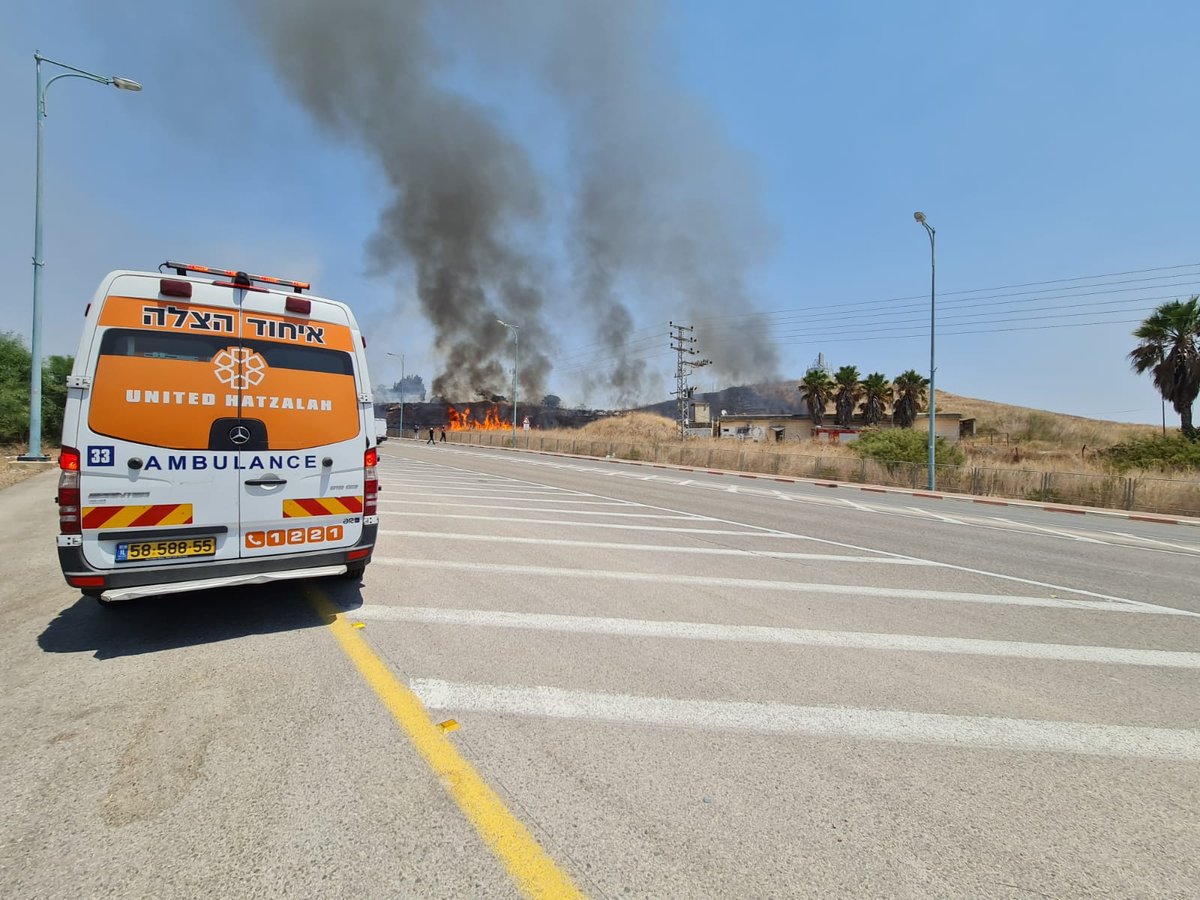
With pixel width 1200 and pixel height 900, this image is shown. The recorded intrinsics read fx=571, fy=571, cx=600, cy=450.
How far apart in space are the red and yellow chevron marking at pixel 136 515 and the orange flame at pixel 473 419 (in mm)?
59942

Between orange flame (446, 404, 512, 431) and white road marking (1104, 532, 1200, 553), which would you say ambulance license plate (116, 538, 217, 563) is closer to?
white road marking (1104, 532, 1200, 553)

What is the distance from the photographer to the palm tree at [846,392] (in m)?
54.0

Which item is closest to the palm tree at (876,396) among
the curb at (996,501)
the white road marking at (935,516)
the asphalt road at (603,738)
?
the curb at (996,501)

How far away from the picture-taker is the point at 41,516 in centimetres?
868

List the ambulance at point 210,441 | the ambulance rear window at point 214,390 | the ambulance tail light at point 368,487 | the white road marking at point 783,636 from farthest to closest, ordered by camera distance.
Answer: the ambulance tail light at point 368,487, the white road marking at point 783,636, the ambulance rear window at point 214,390, the ambulance at point 210,441

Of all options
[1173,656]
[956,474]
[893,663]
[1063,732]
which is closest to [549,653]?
[893,663]

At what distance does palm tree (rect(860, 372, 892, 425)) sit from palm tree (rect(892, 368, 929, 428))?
1.07 metres

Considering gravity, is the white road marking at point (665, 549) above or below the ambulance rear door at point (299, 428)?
below

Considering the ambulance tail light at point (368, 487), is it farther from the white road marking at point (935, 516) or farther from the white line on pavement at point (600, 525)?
the white road marking at point (935, 516)

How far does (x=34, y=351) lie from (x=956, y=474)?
92.5ft

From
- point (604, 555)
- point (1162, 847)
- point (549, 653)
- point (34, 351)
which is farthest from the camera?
point (34, 351)

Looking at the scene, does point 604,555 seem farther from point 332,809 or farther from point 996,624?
point 332,809

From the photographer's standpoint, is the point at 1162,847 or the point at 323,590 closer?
the point at 1162,847

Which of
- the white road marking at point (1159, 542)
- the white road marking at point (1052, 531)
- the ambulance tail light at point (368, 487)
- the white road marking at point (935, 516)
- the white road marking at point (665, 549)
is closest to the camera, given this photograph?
the ambulance tail light at point (368, 487)
